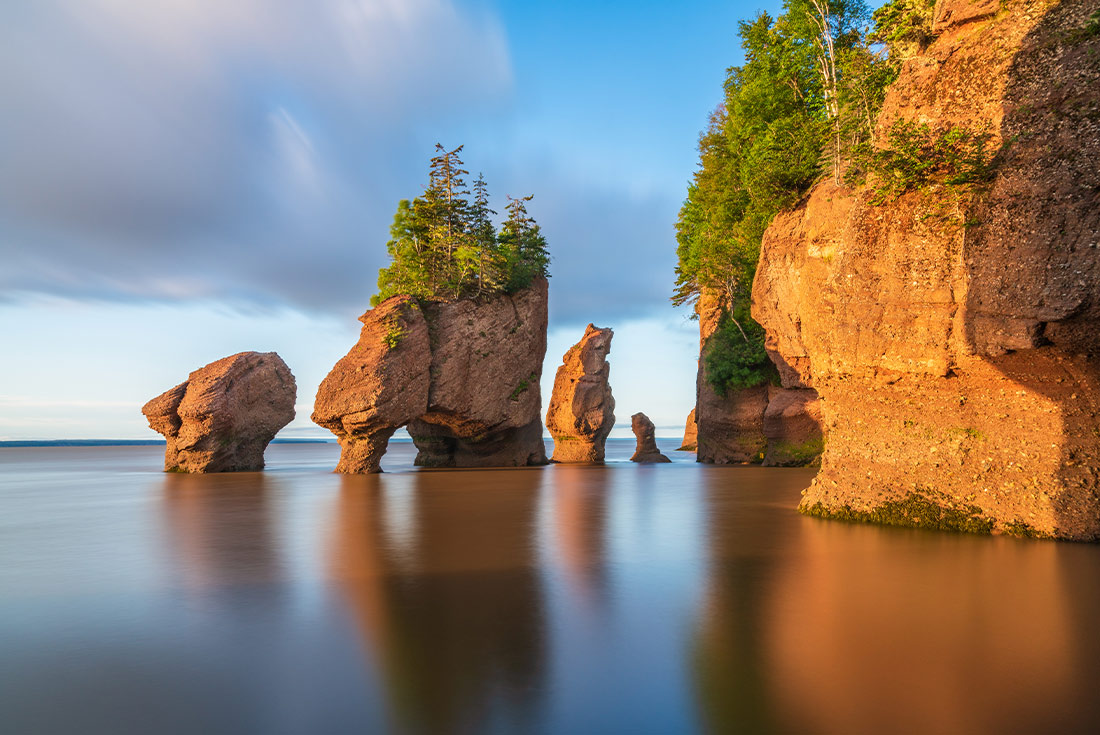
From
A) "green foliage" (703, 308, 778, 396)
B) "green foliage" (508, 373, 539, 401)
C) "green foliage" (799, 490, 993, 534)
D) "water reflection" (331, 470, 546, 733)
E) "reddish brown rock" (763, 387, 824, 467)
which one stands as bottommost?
"water reflection" (331, 470, 546, 733)

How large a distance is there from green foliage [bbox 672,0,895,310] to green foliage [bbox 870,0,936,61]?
1266 mm

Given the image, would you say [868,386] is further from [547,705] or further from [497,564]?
[547,705]

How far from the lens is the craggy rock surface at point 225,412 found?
99.2 feet

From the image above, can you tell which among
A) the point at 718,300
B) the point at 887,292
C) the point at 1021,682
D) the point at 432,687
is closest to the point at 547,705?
the point at 432,687

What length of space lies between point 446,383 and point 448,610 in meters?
24.4

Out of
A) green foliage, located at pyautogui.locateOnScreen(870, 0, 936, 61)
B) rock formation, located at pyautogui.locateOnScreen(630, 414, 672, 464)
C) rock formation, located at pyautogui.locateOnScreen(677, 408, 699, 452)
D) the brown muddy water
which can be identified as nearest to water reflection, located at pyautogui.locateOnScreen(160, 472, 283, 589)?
the brown muddy water

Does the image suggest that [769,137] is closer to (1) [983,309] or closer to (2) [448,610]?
(1) [983,309]

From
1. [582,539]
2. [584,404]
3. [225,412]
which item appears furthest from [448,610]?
[584,404]

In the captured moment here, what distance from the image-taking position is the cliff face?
9.30 m

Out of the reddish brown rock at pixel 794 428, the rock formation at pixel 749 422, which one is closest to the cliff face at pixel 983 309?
the rock formation at pixel 749 422

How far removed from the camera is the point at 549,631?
19.9ft

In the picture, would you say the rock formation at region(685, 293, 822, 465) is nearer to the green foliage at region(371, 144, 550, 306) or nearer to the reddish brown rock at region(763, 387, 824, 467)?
the reddish brown rock at region(763, 387, 824, 467)

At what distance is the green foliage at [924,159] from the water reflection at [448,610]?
9.44 metres

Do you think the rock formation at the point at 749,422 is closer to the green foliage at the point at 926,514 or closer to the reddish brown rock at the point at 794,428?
the reddish brown rock at the point at 794,428
